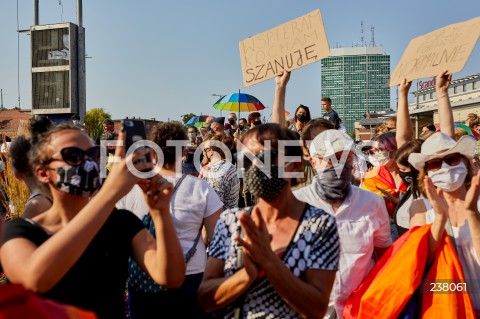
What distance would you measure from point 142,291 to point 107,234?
1096mm

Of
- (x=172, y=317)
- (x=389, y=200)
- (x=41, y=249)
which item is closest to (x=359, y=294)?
(x=172, y=317)

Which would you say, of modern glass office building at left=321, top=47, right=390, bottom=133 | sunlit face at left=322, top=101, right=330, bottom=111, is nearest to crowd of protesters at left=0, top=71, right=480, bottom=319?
sunlit face at left=322, top=101, right=330, bottom=111

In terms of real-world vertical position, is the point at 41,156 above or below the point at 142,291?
above

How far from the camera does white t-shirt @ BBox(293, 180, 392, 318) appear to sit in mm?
3088

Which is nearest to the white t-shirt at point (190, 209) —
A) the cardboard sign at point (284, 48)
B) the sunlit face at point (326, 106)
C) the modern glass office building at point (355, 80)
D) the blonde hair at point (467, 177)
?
the blonde hair at point (467, 177)

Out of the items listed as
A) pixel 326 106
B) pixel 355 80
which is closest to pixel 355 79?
pixel 355 80

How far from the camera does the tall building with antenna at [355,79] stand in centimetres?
17364

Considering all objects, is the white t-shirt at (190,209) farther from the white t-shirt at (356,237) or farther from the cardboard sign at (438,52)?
the cardboard sign at (438,52)

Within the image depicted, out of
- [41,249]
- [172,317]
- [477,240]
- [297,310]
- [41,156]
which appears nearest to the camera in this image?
[41,249]

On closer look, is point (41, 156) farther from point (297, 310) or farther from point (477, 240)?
point (477, 240)

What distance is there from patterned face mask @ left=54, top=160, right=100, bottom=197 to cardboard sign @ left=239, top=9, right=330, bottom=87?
2.91 m

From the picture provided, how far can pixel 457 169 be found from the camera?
307cm

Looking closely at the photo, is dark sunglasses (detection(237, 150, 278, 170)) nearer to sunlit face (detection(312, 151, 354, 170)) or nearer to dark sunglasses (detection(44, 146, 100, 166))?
dark sunglasses (detection(44, 146, 100, 166))

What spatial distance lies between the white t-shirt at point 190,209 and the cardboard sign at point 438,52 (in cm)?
216
